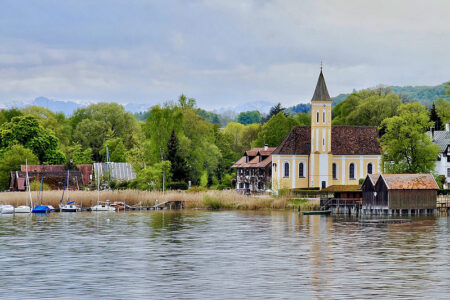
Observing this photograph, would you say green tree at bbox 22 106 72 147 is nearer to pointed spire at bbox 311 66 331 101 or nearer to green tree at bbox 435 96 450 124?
pointed spire at bbox 311 66 331 101

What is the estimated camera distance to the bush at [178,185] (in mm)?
106688

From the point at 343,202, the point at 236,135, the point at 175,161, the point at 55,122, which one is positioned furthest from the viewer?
the point at 236,135

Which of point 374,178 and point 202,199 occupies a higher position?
point 374,178

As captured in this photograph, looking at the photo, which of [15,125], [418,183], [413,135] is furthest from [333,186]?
[15,125]

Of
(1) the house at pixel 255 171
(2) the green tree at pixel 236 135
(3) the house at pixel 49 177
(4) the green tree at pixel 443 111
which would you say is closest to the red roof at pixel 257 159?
(1) the house at pixel 255 171

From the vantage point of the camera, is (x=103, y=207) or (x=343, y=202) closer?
(x=343, y=202)

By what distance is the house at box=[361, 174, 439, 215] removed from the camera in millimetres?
83062

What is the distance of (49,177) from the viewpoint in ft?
351

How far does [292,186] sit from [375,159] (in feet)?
43.3

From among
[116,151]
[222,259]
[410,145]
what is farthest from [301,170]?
[222,259]

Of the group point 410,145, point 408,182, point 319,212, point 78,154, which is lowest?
point 319,212

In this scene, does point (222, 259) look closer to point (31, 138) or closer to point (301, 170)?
point (301, 170)

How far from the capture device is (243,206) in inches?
3745

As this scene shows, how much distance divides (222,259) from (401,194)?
42.9 meters
